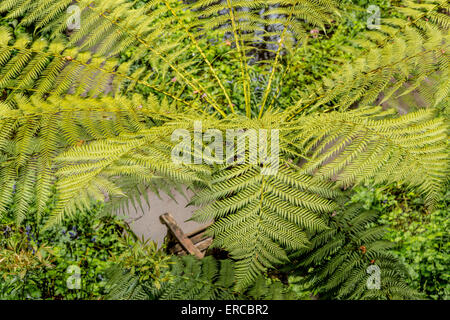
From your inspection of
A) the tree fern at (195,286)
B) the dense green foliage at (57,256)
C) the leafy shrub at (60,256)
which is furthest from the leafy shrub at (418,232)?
the dense green foliage at (57,256)

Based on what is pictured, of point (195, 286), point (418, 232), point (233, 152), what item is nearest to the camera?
point (233, 152)

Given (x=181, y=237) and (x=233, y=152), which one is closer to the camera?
(x=233, y=152)

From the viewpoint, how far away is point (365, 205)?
2.55 m

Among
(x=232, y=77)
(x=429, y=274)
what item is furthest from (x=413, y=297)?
(x=232, y=77)

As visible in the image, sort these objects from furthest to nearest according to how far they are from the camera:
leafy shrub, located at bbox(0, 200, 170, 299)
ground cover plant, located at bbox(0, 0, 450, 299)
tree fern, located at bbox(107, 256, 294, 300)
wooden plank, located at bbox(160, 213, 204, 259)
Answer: wooden plank, located at bbox(160, 213, 204, 259), leafy shrub, located at bbox(0, 200, 170, 299), tree fern, located at bbox(107, 256, 294, 300), ground cover plant, located at bbox(0, 0, 450, 299)

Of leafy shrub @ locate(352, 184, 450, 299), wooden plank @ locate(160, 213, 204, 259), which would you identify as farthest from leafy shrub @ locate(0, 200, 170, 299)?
leafy shrub @ locate(352, 184, 450, 299)

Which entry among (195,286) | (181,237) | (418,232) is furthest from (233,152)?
(418,232)

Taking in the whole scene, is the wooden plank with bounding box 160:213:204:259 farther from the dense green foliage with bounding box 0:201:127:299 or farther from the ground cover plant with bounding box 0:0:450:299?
the ground cover plant with bounding box 0:0:450:299

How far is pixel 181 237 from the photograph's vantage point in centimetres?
250

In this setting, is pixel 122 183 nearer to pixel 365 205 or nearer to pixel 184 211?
pixel 184 211

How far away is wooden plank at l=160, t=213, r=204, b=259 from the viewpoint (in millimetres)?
2420

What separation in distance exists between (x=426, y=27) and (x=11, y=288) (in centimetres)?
307

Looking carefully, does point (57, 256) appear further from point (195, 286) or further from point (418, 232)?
point (418, 232)

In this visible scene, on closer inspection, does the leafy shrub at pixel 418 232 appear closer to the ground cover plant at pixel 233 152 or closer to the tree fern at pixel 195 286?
the ground cover plant at pixel 233 152
